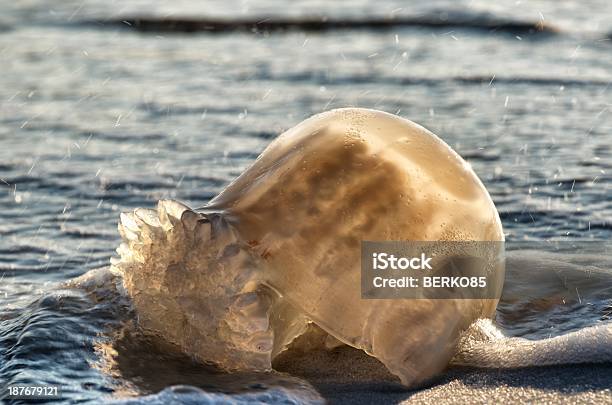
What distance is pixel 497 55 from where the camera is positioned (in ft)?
26.7

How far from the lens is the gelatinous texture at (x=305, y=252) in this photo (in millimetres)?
3084

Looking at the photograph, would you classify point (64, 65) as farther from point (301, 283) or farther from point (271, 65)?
point (301, 283)

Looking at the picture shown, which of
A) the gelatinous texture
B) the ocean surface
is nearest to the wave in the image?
the ocean surface

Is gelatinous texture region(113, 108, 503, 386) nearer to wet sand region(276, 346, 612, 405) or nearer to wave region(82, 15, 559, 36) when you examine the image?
wet sand region(276, 346, 612, 405)

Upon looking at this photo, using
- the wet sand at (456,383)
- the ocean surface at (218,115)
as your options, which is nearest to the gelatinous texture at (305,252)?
the wet sand at (456,383)

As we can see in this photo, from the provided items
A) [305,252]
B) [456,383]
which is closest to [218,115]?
[305,252]

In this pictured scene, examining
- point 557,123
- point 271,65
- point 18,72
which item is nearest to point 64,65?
point 18,72

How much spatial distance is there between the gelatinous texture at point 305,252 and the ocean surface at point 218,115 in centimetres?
19

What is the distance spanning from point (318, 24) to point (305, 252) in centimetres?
646

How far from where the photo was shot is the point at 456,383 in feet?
10.4

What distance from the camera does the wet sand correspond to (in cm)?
307

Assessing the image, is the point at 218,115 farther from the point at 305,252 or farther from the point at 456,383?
the point at 456,383

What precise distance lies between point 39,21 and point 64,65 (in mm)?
1730

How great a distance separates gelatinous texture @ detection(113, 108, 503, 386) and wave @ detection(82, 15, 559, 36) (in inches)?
229
